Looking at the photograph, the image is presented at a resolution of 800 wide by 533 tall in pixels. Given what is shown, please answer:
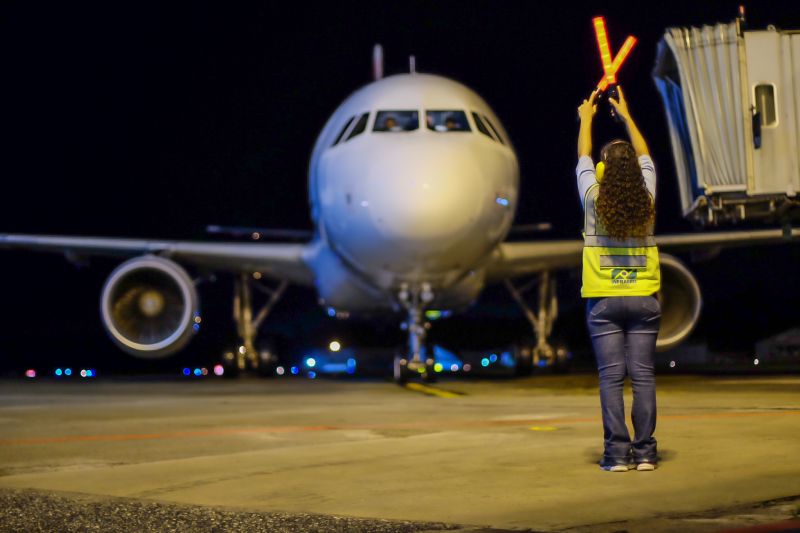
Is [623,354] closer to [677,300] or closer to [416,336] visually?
[416,336]

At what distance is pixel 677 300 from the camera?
15.0m

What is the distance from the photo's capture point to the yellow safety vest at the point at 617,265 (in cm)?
495

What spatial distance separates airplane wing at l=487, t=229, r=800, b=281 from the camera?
16672 mm

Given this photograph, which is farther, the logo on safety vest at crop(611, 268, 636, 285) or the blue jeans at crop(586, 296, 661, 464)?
the logo on safety vest at crop(611, 268, 636, 285)

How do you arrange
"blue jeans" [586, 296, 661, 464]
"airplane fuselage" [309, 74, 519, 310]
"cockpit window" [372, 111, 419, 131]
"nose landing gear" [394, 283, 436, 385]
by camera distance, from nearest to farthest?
"blue jeans" [586, 296, 661, 464] < "airplane fuselage" [309, 74, 519, 310] < "nose landing gear" [394, 283, 436, 385] < "cockpit window" [372, 111, 419, 131]

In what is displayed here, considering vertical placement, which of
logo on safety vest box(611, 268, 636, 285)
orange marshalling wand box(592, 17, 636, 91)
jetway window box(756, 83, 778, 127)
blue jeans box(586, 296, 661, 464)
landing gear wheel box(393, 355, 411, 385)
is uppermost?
jetway window box(756, 83, 778, 127)

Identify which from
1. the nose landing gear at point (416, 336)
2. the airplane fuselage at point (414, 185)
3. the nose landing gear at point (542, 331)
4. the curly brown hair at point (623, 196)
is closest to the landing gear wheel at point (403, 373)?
the nose landing gear at point (416, 336)

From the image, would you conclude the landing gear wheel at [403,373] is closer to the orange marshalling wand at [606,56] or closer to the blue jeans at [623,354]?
the orange marshalling wand at [606,56]

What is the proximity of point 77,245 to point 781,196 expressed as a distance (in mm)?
10812

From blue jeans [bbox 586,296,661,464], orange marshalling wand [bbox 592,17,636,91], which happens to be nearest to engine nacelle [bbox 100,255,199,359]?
orange marshalling wand [bbox 592,17,636,91]

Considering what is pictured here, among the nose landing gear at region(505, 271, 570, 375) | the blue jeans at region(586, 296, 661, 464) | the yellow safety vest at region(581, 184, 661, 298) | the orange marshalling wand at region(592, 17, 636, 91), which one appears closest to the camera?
the blue jeans at region(586, 296, 661, 464)

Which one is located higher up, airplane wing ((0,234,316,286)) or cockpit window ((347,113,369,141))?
cockpit window ((347,113,369,141))

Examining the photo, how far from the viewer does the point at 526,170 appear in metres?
28.6

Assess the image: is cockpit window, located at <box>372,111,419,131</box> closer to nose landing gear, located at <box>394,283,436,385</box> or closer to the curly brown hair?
nose landing gear, located at <box>394,283,436,385</box>
